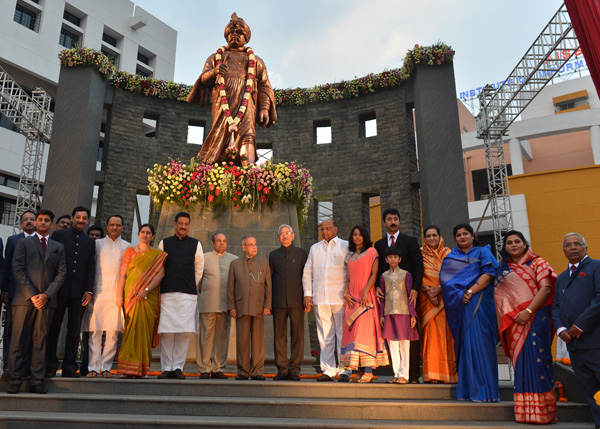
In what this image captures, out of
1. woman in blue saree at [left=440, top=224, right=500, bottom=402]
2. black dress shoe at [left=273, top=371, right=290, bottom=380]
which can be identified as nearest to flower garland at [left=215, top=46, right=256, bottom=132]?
black dress shoe at [left=273, top=371, right=290, bottom=380]

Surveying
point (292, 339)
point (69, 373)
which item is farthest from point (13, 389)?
point (292, 339)

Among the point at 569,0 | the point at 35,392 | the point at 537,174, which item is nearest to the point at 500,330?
the point at 569,0

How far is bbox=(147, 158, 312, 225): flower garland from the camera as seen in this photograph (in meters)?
7.36

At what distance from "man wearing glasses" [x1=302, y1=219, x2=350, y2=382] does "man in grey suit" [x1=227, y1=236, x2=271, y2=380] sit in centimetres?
44

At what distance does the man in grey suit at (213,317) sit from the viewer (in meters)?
5.22

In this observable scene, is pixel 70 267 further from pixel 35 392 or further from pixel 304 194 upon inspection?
pixel 304 194

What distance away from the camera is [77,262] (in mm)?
5141

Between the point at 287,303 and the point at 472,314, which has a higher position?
the point at 287,303

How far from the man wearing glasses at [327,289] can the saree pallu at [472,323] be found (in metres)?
1.04

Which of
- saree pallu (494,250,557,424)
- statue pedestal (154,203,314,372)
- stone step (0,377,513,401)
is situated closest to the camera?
saree pallu (494,250,557,424)

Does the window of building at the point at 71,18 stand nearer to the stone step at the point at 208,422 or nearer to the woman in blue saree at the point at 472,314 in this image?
the stone step at the point at 208,422

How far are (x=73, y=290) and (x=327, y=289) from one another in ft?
8.20

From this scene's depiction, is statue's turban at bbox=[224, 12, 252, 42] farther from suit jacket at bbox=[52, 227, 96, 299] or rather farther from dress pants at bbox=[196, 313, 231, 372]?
dress pants at bbox=[196, 313, 231, 372]

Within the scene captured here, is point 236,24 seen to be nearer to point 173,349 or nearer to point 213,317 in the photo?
point 213,317
